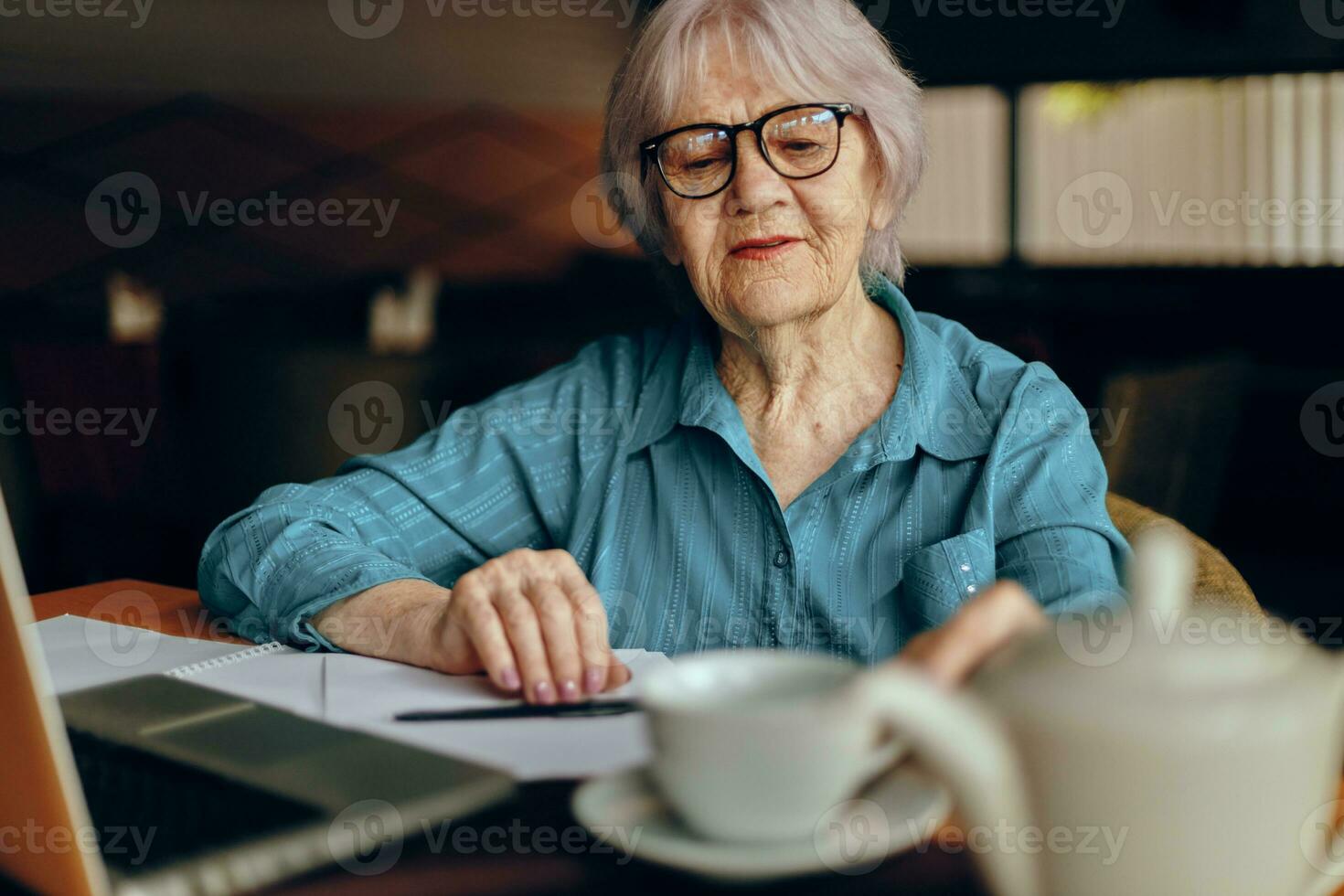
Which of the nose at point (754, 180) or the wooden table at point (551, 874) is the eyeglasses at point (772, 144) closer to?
the nose at point (754, 180)

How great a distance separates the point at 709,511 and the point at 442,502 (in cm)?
33

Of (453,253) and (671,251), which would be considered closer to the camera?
(671,251)

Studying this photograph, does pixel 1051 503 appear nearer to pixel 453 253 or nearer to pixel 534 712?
pixel 534 712

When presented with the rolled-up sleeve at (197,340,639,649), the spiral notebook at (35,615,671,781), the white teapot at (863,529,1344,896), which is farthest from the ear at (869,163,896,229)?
the white teapot at (863,529,1344,896)

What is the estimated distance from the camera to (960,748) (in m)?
0.44

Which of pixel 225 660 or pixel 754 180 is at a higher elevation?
pixel 754 180

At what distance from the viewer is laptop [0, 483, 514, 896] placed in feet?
1.73

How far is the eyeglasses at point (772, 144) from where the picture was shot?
135 cm

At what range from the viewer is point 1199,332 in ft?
9.83

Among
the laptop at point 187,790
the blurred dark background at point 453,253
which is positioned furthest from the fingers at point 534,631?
the blurred dark background at point 453,253

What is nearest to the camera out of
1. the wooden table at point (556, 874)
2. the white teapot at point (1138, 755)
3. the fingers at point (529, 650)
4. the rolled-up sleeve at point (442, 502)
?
the white teapot at point (1138, 755)

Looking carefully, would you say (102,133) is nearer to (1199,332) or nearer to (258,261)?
(258,261)

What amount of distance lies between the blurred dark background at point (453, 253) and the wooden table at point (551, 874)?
5.68ft

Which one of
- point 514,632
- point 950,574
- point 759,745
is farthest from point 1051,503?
point 759,745
